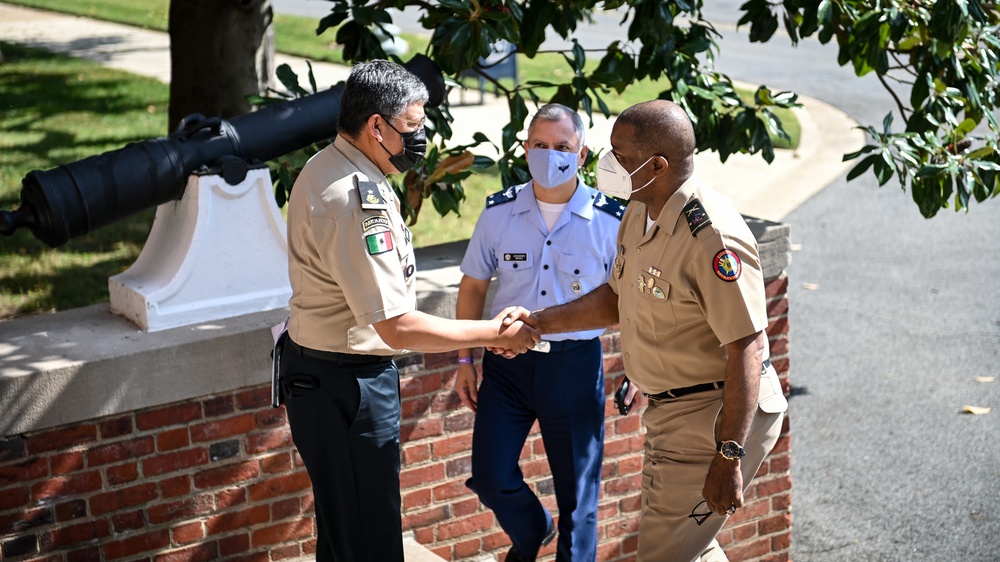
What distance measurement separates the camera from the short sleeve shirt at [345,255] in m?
3.38

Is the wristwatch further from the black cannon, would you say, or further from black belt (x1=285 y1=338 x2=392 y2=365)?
the black cannon

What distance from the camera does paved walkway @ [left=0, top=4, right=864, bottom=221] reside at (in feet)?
41.0

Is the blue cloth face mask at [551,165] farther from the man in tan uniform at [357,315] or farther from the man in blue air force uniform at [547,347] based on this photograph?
the man in tan uniform at [357,315]

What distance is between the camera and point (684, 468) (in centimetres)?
350

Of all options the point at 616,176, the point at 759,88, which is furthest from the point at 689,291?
the point at 759,88

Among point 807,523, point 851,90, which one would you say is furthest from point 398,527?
point 851,90

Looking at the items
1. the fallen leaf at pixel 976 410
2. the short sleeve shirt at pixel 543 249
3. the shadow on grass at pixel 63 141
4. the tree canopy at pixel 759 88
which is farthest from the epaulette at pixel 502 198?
the fallen leaf at pixel 976 410

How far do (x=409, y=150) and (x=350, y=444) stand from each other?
3.11 ft

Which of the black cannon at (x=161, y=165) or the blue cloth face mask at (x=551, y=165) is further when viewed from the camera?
the blue cloth face mask at (x=551, y=165)

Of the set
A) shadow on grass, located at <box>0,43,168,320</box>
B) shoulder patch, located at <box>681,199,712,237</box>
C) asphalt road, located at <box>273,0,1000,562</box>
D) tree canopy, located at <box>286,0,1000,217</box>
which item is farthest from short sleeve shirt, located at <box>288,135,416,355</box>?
asphalt road, located at <box>273,0,1000,562</box>

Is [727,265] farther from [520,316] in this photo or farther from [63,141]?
[63,141]

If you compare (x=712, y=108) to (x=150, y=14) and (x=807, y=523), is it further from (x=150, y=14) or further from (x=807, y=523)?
(x=150, y=14)

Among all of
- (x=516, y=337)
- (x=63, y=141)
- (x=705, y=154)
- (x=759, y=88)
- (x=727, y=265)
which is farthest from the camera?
(x=705, y=154)

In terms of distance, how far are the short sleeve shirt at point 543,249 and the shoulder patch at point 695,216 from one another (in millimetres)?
926
